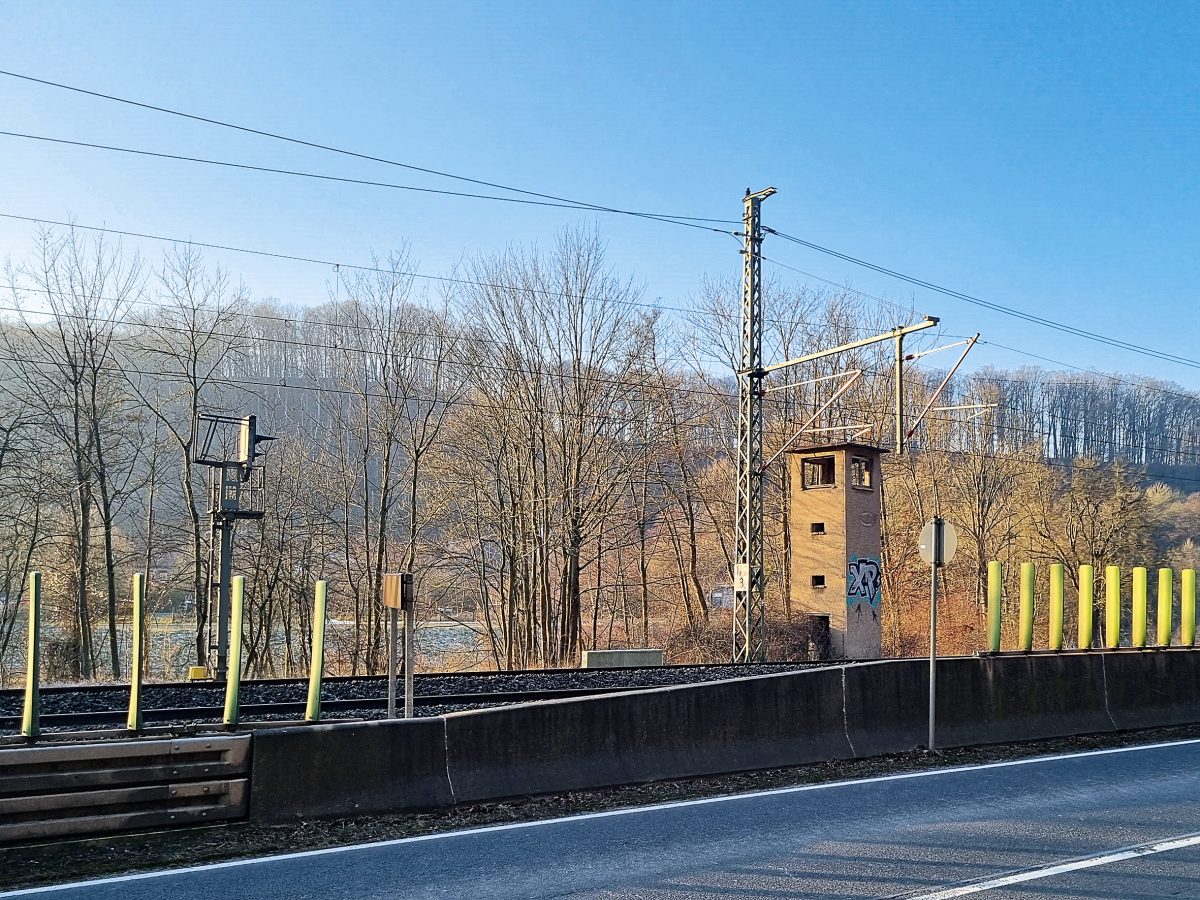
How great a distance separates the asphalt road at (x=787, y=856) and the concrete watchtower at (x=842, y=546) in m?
20.4

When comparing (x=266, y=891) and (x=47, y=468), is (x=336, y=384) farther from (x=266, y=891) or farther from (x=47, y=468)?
(x=266, y=891)

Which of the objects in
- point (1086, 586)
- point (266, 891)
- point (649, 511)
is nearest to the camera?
point (266, 891)

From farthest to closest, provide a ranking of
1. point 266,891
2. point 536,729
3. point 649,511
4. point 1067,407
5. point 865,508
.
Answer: point 1067,407, point 649,511, point 865,508, point 536,729, point 266,891

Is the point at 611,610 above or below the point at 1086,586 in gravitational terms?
below

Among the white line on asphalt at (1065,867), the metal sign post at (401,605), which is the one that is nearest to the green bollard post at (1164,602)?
the white line on asphalt at (1065,867)

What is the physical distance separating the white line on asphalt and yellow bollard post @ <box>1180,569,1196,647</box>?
9.60 meters

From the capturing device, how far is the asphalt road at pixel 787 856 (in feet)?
19.0

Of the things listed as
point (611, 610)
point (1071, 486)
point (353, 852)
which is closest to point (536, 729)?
point (353, 852)

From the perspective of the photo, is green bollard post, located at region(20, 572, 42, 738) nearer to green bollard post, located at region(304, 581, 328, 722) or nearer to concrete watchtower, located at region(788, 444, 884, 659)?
green bollard post, located at region(304, 581, 328, 722)

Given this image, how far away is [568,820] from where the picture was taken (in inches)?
307

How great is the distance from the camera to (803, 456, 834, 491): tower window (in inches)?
1190

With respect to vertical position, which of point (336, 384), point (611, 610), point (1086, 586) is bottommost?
point (611, 610)

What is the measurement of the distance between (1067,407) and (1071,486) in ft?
114

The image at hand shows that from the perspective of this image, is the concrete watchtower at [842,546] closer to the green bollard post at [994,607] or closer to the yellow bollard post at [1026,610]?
the yellow bollard post at [1026,610]
